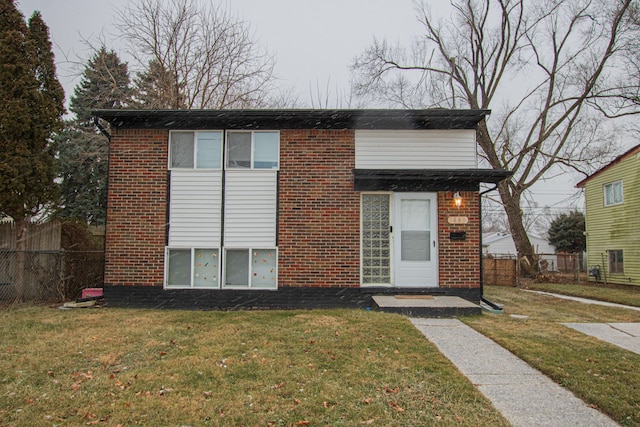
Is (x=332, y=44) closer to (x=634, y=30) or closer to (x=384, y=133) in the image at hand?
(x=634, y=30)

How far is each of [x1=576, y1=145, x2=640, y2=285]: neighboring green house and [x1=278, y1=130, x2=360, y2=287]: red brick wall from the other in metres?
14.1

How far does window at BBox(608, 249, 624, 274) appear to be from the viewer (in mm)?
16714

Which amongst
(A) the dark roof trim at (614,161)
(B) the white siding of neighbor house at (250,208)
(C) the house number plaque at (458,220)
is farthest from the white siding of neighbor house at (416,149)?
(A) the dark roof trim at (614,161)

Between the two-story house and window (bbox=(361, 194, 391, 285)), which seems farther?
window (bbox=(361, 194, 391, 285))

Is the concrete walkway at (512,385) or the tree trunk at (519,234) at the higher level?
the tree trunk at (519,234)

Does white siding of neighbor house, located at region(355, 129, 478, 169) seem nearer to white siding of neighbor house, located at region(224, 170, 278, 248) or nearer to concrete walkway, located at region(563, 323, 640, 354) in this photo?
white siding of neighbor house, located at region(224, 170, 278, 248)

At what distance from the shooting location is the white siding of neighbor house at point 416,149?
848cm

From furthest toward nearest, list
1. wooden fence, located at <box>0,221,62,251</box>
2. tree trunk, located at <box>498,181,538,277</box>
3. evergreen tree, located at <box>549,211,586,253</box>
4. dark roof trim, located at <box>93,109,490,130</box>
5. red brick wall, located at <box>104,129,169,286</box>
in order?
evergreen tree, located at <box>549,211,586,253</box> < tree trunk, located at <box>498,181,538,277</box> < wooden fence, located at <box>0,221,62,251</box> < red brick wall, located at <box>104,129,169,286</box> < dark roof trim, located at <box>93,109,490,130</box>

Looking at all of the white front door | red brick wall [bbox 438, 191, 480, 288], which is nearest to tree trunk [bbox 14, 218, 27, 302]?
the white front door

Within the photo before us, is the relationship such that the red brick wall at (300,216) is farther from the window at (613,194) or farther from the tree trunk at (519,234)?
the window at (613,194)

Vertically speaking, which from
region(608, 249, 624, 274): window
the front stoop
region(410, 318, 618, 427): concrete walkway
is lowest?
region(410, 318, 618, 427): concrete walkway

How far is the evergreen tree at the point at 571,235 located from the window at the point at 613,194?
15.0m

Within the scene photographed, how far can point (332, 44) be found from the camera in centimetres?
2361

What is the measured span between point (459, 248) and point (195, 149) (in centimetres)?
627
